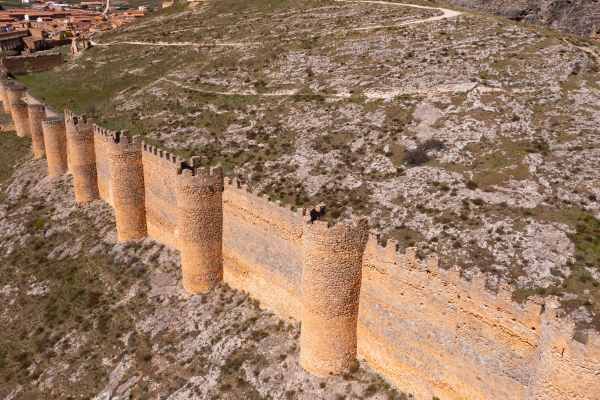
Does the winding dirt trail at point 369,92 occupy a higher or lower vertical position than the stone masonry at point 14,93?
higher

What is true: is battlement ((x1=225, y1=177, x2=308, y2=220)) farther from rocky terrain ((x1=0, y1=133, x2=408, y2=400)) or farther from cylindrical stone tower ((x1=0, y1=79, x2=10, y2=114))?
cylindrical stone tower ((x1=0, y1=79, x2=10, y2=114))

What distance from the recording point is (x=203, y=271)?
23.7 meters

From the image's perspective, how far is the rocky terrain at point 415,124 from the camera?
25.4 meters

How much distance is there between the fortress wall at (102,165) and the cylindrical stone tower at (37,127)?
1027 cm

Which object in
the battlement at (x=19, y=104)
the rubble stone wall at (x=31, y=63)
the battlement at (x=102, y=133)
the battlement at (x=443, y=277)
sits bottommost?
the rubble stone wall at (x=31, y=63)

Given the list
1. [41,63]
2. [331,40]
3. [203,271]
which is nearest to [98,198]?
[203,271]

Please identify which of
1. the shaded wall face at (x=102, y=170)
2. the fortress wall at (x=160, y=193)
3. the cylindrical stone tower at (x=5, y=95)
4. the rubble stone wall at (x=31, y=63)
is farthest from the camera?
the rubble stone wall at (x=31, y=63)

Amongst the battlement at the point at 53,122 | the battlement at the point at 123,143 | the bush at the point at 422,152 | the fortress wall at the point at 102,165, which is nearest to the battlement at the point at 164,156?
the battlement at the point at 123,143

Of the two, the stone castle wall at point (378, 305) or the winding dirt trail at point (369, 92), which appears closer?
the stone castle wall at point (378, 305)

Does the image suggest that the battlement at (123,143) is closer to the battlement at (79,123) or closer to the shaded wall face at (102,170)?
the shaded wall face at (102,170)

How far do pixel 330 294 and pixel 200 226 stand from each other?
7.63m

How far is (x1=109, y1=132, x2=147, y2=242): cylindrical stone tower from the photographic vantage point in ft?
88.2

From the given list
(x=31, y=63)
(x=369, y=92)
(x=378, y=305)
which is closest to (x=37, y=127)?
(x=369, y=92)

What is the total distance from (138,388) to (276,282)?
651 cm
